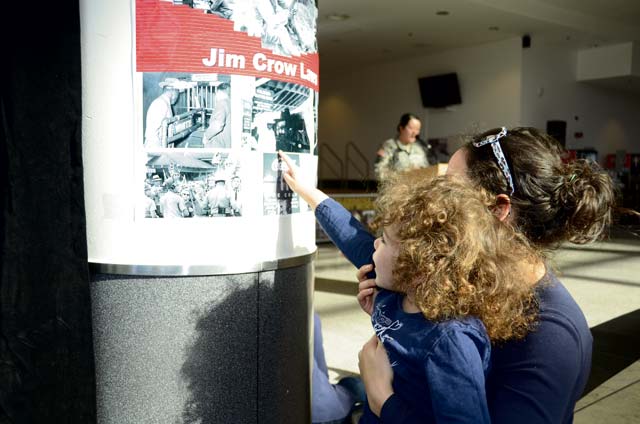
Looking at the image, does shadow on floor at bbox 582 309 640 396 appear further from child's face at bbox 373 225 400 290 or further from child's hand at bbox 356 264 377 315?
child's face at bbox 373 225 400 290

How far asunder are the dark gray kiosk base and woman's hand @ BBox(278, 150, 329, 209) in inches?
8.2

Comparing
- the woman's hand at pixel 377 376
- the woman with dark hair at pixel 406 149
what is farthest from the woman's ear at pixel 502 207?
the woman with dark hair at pixel 406 149

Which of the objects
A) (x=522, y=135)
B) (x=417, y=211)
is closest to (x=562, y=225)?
(x=522, y=135)

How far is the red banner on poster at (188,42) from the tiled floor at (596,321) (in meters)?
0.84

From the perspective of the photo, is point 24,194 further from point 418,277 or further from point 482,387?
point 482,387

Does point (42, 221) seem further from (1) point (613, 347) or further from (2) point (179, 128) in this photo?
(1) point (613, 347)

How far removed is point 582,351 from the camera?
112 cm

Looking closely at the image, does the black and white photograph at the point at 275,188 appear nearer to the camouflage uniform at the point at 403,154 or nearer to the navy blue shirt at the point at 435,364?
the navy blue shirt at the point at 435,364

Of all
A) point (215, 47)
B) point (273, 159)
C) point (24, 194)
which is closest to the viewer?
point (24, 194)

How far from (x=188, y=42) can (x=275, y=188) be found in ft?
1.31

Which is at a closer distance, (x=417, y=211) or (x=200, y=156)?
(x=417, y=211)

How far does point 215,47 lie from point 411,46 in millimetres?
13551

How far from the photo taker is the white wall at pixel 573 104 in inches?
538

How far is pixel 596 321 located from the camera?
4.48 meters
